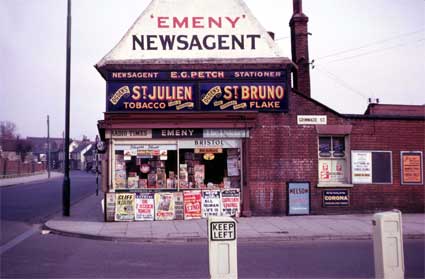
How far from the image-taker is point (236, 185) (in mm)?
15930

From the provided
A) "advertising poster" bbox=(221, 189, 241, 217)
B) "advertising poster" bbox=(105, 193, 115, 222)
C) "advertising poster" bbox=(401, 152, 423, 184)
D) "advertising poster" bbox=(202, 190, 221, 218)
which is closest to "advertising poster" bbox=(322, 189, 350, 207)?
"advertising poster" bbox=(401, 152, 423, 184)

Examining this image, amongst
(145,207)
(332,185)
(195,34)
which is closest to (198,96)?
(195,34)

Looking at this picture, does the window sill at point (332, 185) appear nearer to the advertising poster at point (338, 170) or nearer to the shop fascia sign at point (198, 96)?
the advertising poster at point (338, 170)

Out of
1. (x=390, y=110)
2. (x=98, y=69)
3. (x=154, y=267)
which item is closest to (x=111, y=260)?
(x=154, y=267)

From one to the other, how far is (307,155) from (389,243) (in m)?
9.44

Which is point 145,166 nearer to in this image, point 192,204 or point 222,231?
point 192,204

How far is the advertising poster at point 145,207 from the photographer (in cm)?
1512

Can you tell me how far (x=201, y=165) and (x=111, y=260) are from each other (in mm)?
6887

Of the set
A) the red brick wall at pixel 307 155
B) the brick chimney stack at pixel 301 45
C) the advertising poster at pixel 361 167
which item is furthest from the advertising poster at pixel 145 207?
the brick chimney stack at pixel 301 45

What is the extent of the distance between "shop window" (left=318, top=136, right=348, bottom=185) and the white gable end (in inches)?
143

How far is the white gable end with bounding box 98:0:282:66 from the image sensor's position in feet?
52.6

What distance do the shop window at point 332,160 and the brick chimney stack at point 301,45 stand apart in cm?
331

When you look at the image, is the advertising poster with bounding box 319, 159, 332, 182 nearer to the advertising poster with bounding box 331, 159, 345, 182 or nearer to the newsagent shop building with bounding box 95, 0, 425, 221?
the newsagent shop building with bounding box 95, 0, 425, 221

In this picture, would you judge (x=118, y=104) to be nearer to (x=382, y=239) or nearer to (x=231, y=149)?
(x=231, y=149)
